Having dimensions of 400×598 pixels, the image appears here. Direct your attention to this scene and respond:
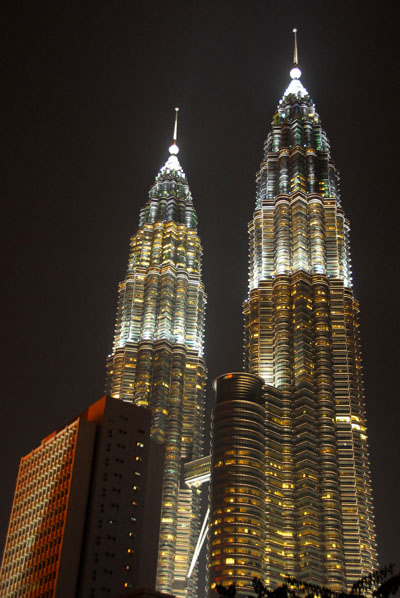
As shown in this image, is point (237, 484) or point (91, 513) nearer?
point (91, 513)

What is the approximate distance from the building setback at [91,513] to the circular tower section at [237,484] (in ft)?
135

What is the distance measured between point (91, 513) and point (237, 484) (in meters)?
59.1

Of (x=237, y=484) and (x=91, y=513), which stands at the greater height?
(x=237, y=484)

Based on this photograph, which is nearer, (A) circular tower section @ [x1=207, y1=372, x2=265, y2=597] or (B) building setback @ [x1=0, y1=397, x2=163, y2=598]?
(B) building setback @ [x1=0, y1=397, x2=163, y2=598]

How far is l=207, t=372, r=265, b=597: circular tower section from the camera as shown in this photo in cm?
16688

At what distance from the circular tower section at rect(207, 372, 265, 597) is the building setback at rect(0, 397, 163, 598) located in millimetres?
41085

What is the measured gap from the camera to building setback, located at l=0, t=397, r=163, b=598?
119688mm

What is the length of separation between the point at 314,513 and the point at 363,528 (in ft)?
39.7

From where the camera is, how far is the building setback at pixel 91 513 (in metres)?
120

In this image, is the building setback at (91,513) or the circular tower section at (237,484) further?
the circular tower section at (237,484)

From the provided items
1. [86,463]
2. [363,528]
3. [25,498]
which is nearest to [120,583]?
[86,463]

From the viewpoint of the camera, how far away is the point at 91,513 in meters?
124

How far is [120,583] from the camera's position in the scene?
4717 inches

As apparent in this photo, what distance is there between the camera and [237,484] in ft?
579
